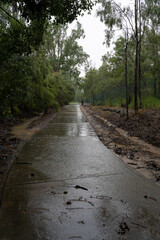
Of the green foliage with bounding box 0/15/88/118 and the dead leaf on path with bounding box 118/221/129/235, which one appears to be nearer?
the dead leaf on path with bounding box 118/221/129/235

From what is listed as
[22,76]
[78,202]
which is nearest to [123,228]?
[78,202]

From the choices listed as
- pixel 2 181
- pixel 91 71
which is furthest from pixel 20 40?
pixel 91 71

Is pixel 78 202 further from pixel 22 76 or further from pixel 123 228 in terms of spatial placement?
pixel 22 76

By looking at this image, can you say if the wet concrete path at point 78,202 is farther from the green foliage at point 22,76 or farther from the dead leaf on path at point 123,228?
the green foliage at point 22,76

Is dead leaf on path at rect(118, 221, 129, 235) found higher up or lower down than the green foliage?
lower down

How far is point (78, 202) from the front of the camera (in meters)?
2.11

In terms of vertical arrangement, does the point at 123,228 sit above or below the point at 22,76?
below

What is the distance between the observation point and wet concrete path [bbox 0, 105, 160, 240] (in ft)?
5.36

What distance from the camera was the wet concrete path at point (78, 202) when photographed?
163 cm

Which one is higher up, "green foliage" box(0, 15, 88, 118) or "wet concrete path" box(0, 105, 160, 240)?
"green foliage" box(0, 15, 88, 118)

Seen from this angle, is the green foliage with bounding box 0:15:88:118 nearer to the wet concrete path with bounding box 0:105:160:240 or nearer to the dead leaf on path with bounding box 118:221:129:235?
the wet concrete path with bounding box 0:105:160:240

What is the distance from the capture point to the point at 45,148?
4.53 metres

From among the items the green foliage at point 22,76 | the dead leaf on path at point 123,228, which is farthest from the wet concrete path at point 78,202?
the green foliage at point 22,76

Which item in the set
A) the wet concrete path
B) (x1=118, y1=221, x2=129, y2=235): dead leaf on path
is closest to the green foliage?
the wet concrete path
